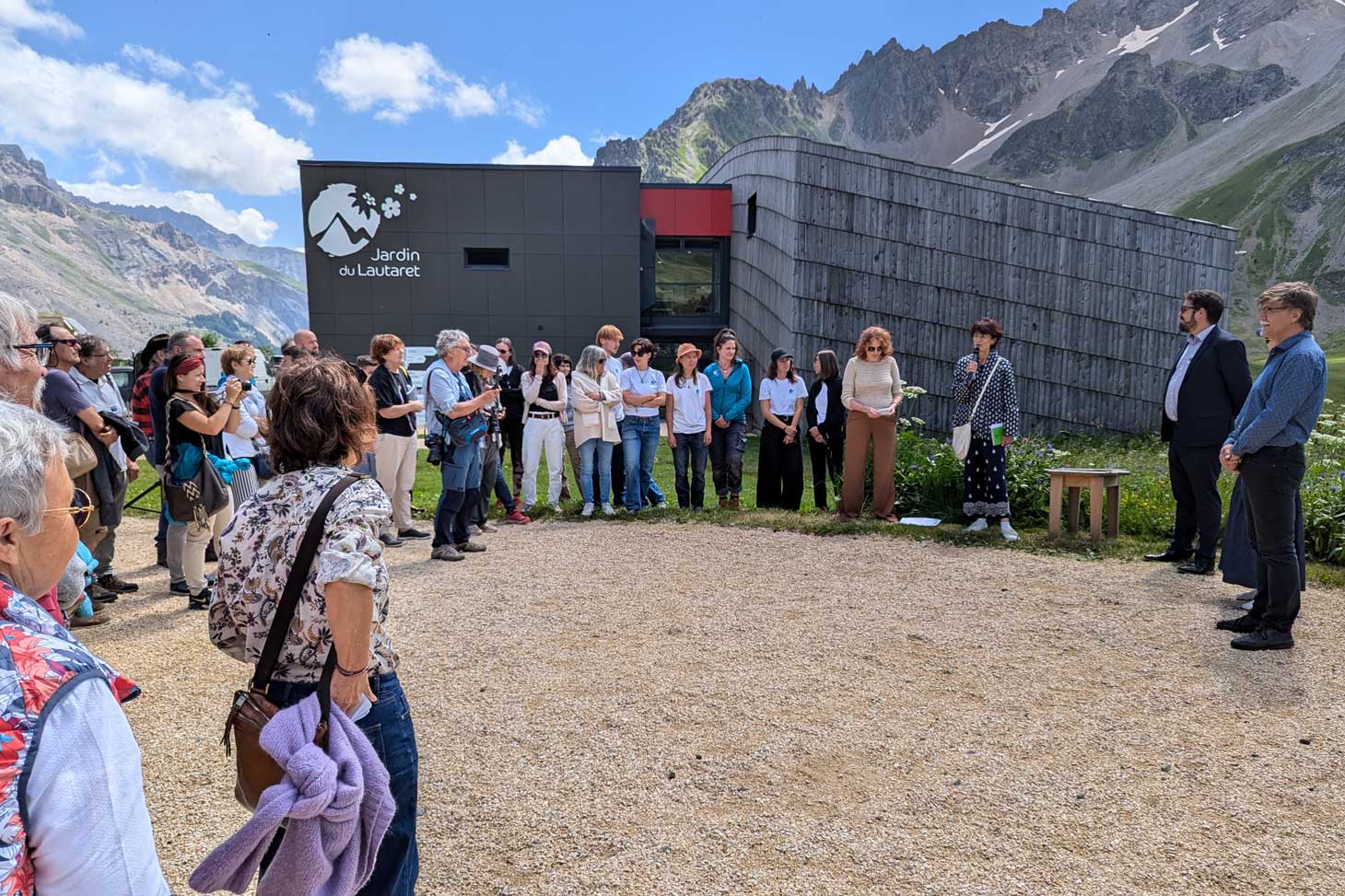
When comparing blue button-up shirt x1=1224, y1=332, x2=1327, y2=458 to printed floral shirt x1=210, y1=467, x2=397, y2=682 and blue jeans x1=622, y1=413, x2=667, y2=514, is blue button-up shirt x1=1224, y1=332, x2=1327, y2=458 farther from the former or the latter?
blue jeans x1=622, y1=413, x2=667, y2=514

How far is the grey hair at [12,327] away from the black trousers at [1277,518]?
19.9 feet

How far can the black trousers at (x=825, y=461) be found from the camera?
375 inches

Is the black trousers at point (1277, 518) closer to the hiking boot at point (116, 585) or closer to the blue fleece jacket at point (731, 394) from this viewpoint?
the blue fleece jacket at point (731, 394)

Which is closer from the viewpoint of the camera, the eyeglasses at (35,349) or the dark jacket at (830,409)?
the eyeglasses at (35,349)

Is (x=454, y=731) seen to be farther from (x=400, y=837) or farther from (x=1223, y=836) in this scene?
(x=1223, y=836)

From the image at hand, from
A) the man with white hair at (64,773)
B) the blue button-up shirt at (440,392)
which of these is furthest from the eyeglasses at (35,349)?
the blue button-up shirt at (440,392)

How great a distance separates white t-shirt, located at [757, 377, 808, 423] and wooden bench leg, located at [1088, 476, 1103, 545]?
→ 9.92 feet

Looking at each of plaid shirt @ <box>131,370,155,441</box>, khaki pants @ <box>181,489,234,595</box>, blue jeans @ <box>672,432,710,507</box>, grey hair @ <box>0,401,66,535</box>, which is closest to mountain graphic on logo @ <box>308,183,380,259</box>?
blue jeans @ <box>672,432,710,507</box>

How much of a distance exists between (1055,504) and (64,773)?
7.98 metres

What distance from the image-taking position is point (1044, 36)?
18812 centimetres

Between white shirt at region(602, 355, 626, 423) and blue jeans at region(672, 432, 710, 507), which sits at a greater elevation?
white shirt at region(602, 355, 626, 423)

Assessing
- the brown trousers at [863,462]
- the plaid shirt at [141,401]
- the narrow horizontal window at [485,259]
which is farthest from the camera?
the narrow horizontal window at [485,259]

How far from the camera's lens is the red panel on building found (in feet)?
83.1

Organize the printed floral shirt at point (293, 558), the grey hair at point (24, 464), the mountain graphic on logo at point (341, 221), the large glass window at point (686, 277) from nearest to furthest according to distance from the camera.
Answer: the grey hair at point (24, 464)
the printed floral shirt at point (293, 558)
the mountain graphic on logo at point (341, 221)
the large glass window at point (686, 277)
